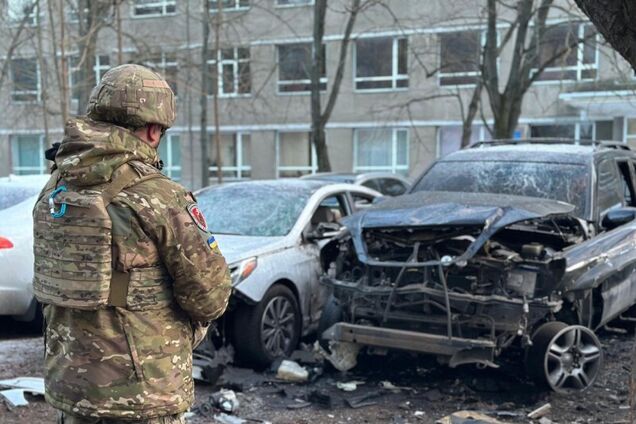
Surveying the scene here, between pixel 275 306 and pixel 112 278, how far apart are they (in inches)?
140

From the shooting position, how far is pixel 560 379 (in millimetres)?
5258

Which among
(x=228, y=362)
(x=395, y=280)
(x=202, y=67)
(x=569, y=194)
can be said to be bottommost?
(x=228, y=362)

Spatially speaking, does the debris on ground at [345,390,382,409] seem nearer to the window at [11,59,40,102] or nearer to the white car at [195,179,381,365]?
the white car at [195,179,381,365]

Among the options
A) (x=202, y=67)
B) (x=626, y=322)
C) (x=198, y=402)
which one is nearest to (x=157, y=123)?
(x=198, y=402)

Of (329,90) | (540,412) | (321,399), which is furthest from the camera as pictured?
(329,90)

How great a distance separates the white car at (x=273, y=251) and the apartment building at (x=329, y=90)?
16249 millimetres

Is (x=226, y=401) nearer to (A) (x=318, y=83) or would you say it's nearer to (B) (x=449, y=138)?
(A) (x=318, y=83)

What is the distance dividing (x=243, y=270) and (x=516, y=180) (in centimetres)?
266

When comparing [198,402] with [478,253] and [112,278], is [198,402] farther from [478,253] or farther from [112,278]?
[112,278]

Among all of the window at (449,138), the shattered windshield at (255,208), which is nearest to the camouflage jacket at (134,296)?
the shattered windshield at (255,208)

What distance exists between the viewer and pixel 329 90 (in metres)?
27.4

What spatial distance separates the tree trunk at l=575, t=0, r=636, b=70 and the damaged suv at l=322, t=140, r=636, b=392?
209 cm

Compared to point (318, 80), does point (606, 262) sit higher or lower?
lower

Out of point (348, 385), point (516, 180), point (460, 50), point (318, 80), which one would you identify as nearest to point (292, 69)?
point (460, 50)
